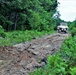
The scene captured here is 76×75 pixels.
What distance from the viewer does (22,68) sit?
11.9 meters

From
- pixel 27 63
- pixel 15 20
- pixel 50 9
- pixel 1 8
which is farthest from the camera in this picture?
pixel 50 9

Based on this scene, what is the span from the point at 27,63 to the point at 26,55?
7.53 feet

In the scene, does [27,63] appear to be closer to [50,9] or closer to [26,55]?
[26,55]

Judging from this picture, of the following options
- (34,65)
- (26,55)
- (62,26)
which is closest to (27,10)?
(62,26)

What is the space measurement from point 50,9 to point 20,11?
26.5 meters

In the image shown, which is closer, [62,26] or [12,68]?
[12,68]

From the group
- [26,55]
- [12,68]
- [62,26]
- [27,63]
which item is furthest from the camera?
[62,26]

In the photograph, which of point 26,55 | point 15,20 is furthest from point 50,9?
point 26,55

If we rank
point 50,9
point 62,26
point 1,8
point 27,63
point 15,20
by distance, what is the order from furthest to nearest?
point 50,9
point 62,26
point 15,20
point 1,8
point 27,63

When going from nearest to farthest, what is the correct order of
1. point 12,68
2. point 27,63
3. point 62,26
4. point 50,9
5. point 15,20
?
point 12,68 < point 27,63 < point 15,20 < point 62,26 < point 50,9

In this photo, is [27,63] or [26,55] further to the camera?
[26,55]

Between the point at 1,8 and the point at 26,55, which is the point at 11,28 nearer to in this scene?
the point at 1,8

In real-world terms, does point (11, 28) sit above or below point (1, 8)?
below

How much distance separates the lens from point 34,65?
12492 mm
